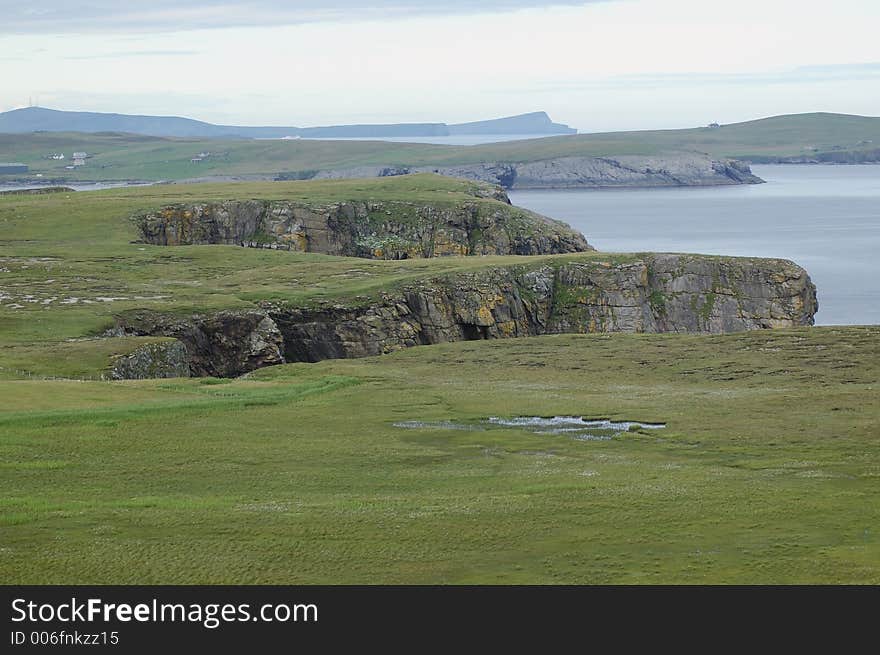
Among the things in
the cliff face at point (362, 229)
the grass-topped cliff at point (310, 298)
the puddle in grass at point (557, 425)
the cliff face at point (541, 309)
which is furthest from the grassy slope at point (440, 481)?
the cliff face at point (362, 229)

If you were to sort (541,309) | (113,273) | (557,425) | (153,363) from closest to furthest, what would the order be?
(557,425), (153,363), (541,309), (113,273)

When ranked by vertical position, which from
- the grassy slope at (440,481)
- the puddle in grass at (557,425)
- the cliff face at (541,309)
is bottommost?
the cliff face at (541,309)

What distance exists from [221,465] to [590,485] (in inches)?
448

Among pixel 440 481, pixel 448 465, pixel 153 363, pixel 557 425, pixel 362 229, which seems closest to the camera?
pixel 440 481

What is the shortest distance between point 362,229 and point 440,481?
99.0 metres

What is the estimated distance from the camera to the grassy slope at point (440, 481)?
24.3 m

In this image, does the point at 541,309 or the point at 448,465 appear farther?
the point at 541,309

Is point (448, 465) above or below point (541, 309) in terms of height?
above

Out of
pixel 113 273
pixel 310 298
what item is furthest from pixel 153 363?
pixel 113 273

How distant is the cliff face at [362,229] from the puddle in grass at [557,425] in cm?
8060

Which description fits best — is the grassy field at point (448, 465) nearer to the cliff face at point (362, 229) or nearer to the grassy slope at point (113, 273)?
the grassy slope at point (113, 273)

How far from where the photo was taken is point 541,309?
91875mm

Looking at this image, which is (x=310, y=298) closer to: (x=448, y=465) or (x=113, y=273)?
(x=113, y=273)

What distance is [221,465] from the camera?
36.2 meters
